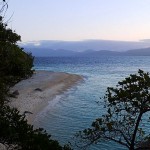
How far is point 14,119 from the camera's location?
1221cm

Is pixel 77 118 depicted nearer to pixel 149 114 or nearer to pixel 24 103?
pixel 149 114

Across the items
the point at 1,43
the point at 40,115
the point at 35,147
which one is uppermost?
the point at 1,43

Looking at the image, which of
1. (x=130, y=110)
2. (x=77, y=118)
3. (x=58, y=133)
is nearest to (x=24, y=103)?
(x=77, y=118)

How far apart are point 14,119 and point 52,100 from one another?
46.0 meters

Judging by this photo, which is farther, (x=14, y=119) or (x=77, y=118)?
(x=77, y=118)

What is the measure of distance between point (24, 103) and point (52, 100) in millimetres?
7402

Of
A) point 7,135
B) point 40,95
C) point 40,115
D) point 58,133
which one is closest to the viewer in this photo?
point 7,135

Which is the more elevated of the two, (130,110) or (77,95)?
(130,110)

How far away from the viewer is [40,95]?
→ 61.8 metres

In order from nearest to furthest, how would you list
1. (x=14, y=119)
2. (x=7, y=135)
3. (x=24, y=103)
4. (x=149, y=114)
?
(x=7, y=135) → (x=14, y=119) → (x=149, y=114) → (x=24, y=103)

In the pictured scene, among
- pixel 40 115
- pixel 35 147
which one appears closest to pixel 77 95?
pixel 40 115

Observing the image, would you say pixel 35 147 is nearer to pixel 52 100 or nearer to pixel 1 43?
pixel 1 43

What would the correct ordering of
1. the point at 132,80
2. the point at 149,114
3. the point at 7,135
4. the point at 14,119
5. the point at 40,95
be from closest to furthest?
the point at 7,135 → the point at 14,119 → the point at 132,80 → the point at 149,114 → the point at 40,95

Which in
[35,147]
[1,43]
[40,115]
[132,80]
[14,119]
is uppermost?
[1,43]
